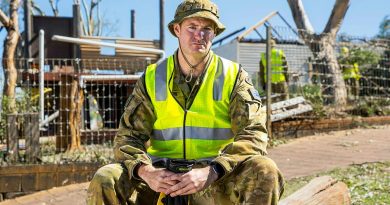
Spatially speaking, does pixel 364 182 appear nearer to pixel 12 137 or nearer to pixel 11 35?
pixel 12 137

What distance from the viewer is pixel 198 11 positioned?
2.92 metres

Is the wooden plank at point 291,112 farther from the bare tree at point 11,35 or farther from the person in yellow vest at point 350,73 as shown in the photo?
the bare tree at point 11,35

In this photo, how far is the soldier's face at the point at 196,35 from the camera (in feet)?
9.71

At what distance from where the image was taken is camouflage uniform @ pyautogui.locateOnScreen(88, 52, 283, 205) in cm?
269

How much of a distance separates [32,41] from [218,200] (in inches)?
450

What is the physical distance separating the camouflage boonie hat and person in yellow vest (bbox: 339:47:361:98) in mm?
9403

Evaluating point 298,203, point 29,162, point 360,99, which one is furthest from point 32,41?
point 298,203

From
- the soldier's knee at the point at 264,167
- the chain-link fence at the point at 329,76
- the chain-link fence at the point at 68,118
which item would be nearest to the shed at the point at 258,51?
the chain-link fence at the point at 329,76

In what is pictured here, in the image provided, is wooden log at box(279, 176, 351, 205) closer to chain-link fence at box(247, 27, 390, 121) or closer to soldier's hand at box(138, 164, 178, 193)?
soldier's hand at box(138, 164, 178, 193)

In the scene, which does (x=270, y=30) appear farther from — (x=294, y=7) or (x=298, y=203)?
(x=298, y=203)

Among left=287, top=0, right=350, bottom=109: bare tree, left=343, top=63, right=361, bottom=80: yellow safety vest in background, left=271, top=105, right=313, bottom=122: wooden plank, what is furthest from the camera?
left=343, top=63, right=361, bottom=80: yellow safety vest in background

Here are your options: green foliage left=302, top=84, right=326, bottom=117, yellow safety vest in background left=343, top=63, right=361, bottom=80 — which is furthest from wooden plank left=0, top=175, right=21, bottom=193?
yellow safety vest in background left=343, top=63, right=361, bottom=80

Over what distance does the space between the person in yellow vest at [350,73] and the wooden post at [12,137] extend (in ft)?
24.7

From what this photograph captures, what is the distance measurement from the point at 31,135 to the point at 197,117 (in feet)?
15.5
